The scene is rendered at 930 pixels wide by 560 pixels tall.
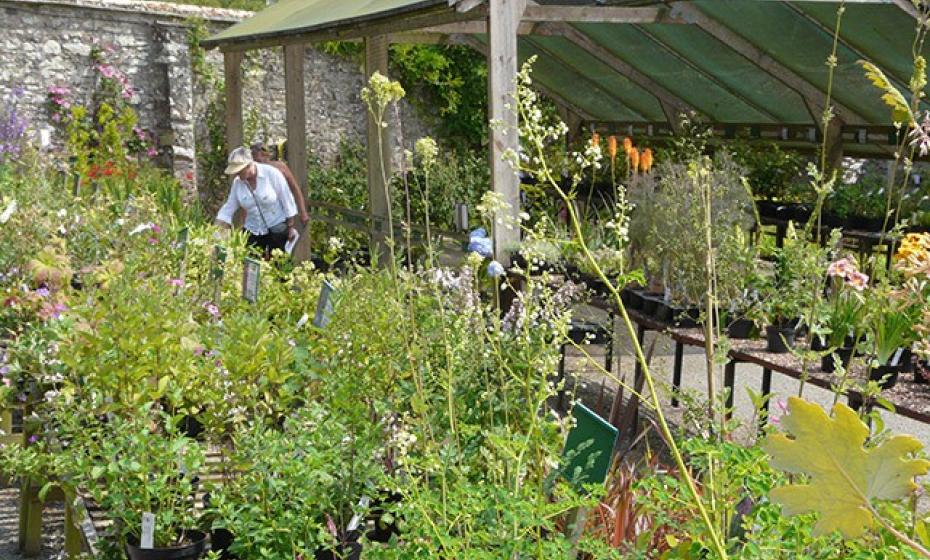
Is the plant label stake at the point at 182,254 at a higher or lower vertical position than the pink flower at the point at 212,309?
higher

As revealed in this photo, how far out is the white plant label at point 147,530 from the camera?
8.63ft

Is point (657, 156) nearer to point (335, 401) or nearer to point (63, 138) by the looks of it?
point (63, 138)

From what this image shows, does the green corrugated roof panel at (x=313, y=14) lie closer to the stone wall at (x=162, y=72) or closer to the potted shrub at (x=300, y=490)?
the stone wall at (x=162, y=72)

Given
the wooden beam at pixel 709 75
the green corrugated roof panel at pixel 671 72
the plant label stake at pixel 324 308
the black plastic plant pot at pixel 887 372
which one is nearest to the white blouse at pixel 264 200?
the green corrugated roof panel at pixel 671 72

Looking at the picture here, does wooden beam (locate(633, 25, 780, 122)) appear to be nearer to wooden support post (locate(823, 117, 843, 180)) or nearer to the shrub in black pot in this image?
wooden support post (locate(823, 117, 843, 180))

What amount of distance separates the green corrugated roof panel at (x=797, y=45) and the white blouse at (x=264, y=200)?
2.95 meters

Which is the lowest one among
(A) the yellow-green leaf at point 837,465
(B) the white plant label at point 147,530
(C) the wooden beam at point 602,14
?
(B) the white plant label at point 147,530

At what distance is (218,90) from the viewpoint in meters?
13.1

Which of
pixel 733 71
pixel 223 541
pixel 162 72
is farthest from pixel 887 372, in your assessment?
pixel 162 72

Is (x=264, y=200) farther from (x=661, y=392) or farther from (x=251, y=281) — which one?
(x=251, y=281)

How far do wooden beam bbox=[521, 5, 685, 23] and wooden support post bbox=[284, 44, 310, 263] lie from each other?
10.8ft

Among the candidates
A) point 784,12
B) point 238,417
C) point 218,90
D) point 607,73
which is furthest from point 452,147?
point 238,417

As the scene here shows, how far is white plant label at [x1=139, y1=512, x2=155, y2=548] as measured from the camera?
2.63 m

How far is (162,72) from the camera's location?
12844 millimetres
